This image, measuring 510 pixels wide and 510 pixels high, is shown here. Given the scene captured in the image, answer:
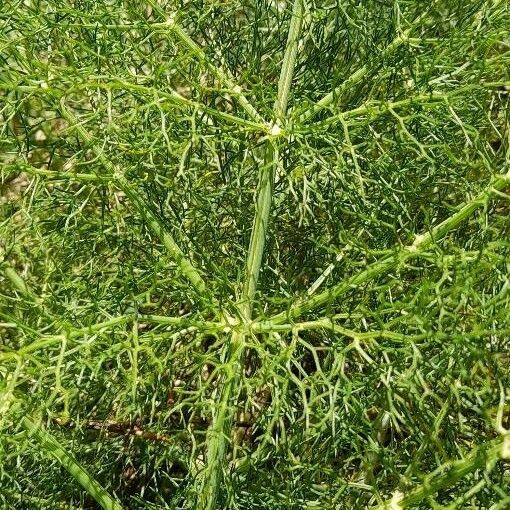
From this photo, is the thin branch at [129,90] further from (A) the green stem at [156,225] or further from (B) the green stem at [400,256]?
(B) the green stem at [400,256]

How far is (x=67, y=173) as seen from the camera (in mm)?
1645

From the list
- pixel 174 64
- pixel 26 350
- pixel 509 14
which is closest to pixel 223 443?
pixel 26 350

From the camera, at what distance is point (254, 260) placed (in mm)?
1606

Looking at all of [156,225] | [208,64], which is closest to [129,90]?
[208,64]

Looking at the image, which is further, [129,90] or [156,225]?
[156,225]

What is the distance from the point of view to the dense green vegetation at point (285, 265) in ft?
4.88

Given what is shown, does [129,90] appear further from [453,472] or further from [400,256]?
[453,472]

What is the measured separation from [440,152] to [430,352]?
1.36 ft

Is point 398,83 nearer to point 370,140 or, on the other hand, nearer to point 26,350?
point 370,140

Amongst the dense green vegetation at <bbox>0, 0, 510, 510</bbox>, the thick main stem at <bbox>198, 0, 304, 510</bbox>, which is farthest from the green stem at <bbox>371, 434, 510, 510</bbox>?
the thick main stem at <bbox>198, 0, 304, 510</bbox>

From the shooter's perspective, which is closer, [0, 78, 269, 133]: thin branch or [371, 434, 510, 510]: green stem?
[371, 434, 510, 510]: green stem

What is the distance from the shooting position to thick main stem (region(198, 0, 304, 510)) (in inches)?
61.2

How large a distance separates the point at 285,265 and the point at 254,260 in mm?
324

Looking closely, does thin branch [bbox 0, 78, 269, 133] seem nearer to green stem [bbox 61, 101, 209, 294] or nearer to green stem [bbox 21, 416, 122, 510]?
green stem [bbox 61, 101, 209, 294]
